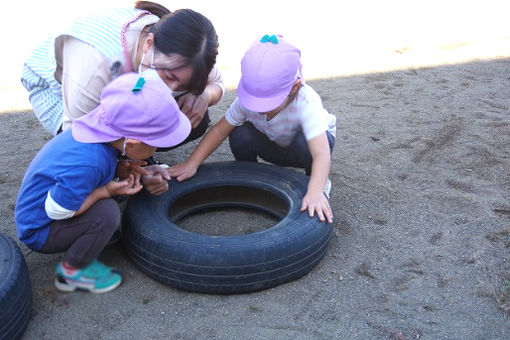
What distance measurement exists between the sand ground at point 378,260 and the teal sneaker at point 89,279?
0.10 ft

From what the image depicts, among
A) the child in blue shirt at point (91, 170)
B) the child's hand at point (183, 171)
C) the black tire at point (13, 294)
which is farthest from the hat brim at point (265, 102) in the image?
the black tire at point (13, 294)

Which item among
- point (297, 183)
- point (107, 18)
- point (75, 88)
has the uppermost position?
point (107, 18)

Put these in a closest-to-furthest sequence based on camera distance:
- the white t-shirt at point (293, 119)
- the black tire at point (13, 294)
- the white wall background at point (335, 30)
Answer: the black tire at point (13, 294), the white t-shirt at point (293, 119), the white wall background at point (335, 30)

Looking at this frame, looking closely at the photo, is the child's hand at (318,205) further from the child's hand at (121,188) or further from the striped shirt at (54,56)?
the striped shirt at (54,56)

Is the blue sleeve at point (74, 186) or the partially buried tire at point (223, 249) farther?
the partially buried tire at point (223, 249)

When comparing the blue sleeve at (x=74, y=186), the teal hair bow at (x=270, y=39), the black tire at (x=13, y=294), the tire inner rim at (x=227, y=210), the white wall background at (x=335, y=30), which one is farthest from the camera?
the white wall background at (x=335, y=30)

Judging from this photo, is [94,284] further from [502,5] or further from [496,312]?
[502,5]

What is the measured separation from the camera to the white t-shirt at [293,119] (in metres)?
2.56

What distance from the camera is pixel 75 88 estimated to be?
7.84 feet

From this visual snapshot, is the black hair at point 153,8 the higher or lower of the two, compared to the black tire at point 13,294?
higher

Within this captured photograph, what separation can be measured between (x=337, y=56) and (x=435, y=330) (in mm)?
3330

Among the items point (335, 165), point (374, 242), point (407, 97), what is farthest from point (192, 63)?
point (407, 97)

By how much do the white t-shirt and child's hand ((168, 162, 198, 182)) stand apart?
0.27 metres

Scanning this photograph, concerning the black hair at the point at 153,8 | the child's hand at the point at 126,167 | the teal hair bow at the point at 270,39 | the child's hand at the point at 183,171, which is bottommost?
the child's hand at the point at 183,171
